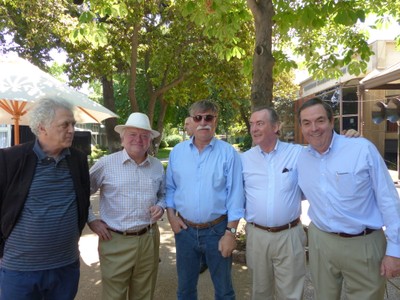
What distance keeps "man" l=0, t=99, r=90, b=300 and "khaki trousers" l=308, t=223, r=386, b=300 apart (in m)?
→ 1.88

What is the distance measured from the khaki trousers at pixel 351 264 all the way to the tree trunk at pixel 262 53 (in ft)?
8.45

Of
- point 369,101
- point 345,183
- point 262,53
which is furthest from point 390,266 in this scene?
point 369,101

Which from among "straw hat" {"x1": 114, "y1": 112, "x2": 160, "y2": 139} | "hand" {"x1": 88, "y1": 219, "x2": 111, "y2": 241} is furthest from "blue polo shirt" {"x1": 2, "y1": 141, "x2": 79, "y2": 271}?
"straw hat" {"x1": 114, "y1": 112, "x2": 160, "y2": 139}

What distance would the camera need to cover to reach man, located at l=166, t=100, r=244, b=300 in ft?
10.5

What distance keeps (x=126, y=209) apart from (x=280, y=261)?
1.36 metres

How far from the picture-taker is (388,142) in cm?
2191

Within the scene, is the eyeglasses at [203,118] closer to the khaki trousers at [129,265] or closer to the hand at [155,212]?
the hand at [155,212]

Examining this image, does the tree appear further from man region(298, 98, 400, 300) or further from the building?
the building

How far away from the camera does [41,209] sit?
251 cm

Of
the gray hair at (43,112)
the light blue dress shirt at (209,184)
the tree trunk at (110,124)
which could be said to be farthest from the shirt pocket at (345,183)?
the tree trunk at (110,124)

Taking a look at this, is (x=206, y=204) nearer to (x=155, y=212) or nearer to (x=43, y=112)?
(x=155, y=212)

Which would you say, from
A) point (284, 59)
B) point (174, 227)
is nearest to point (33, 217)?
point (174, 227)

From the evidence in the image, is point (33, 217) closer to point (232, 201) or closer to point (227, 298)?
point (232, 201)

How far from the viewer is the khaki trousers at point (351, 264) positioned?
8.93 feet
